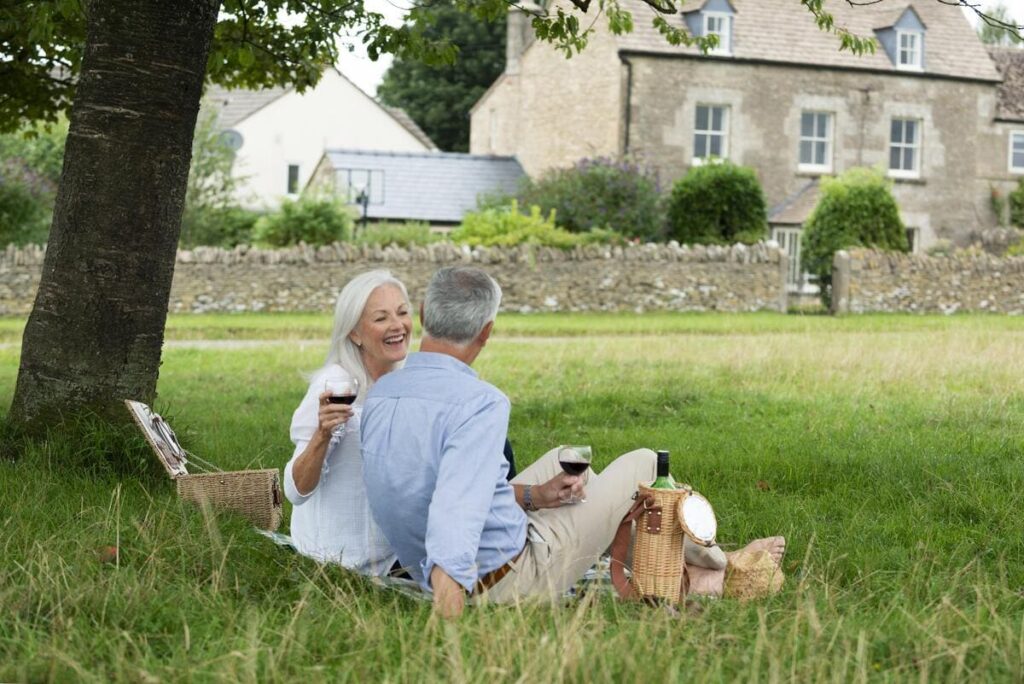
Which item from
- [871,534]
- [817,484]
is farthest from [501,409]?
[817,484]

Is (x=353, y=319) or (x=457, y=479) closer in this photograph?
(x=457, y=479)

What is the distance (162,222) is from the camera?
722 cm

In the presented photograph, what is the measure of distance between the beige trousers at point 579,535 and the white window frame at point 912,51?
33179 millimetres

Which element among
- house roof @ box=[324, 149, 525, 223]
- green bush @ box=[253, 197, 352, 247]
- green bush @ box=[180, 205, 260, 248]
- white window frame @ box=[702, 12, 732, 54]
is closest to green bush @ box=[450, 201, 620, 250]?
green bush @ box=[253, 197, 352, 247]

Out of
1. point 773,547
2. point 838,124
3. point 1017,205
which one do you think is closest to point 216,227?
point 838,124

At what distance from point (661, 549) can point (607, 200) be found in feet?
87.7

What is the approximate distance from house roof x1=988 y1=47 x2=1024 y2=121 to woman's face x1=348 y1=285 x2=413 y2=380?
34945 mm

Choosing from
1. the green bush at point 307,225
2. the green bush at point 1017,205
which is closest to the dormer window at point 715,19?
the green bush at point 1017,205

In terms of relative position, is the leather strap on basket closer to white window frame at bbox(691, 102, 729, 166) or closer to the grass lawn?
the grass lawn

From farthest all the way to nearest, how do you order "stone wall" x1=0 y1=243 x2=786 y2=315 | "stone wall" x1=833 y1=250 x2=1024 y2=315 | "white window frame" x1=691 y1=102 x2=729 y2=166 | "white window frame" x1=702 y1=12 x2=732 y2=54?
"white window frame" x1=702 y1=12 x2=732 y2=54, "white window frame" x1=691 y1=102 x2=729 y2=166, "stone wall" x1=833 y1=250 x2=1024 y2=315, "stone wall" x1=0 y1=243 x2=786 y2=315

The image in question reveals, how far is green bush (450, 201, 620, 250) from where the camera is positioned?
27891 mm

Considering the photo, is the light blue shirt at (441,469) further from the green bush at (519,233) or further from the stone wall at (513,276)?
the green bush at (519,233)

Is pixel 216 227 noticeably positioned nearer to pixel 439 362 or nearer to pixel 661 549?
pixel 439 362

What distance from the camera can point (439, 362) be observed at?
15.2ft
